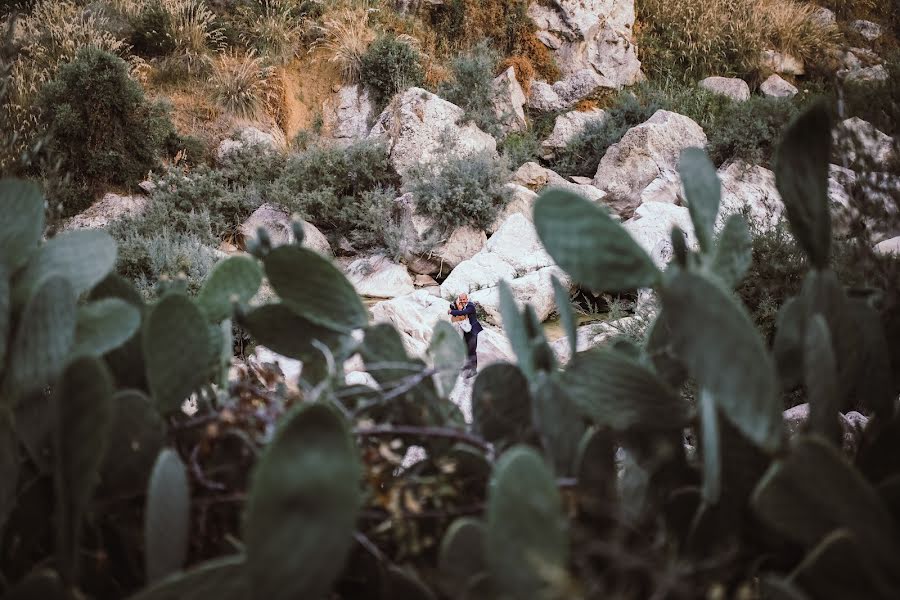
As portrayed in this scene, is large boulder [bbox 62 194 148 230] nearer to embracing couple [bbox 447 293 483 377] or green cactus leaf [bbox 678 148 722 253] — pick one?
embracing couple [bbox 447 293 483 377]

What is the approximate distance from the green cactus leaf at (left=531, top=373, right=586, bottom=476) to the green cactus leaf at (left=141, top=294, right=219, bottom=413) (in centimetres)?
18

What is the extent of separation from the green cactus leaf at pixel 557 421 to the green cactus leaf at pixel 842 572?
10 cm

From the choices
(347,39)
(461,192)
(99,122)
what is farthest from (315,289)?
(347,39)

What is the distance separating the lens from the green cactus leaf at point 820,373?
260mm

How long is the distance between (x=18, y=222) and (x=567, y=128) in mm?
6306

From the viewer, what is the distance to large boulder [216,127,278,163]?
5.68m

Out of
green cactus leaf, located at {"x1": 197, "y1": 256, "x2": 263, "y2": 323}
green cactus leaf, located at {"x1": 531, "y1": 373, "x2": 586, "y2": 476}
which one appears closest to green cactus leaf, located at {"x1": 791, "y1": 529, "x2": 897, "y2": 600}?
green cactus leaf, located at {"x1": 531, "y1": 373, "x2": 586, "y2": 476}

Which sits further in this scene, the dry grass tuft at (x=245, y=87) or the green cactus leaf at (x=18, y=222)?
the dry grass tuft at (x=245, y=87)

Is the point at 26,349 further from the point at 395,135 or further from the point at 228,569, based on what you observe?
the point at 395,135

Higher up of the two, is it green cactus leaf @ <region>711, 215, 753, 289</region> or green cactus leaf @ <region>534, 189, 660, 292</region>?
green cactus leaf @ <region>534, 189, 660, 292</region>

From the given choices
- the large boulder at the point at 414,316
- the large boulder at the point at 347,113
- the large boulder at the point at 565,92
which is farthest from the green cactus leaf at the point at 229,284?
the large boulder at the point at 565,92

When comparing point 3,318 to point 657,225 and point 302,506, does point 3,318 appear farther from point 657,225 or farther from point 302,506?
point 657,225

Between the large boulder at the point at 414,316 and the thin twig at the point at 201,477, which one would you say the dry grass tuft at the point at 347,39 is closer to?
the large boulder at the point at 414,316

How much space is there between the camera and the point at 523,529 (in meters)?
0.20
